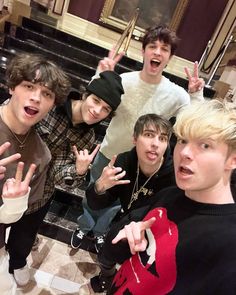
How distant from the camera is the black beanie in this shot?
5.43 ft

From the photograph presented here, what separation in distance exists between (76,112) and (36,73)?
425 mm

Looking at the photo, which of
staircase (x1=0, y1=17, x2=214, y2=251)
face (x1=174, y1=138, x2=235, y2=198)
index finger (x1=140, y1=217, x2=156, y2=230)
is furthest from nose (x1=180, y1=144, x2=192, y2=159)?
staircase (x1=0, y1=17, x2=214, y2=251)

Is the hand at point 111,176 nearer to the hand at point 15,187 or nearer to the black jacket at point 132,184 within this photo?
the black jacket at point 132,184

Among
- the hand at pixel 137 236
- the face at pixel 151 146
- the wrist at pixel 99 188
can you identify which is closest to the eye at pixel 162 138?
the face at pixel 151 146

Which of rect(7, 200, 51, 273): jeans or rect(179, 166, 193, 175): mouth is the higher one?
rect(179, 166, 193, 175): mouth

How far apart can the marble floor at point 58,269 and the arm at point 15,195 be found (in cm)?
106

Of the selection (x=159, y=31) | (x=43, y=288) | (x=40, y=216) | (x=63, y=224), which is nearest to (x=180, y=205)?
(x=40, y=216)

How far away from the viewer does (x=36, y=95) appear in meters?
1.31

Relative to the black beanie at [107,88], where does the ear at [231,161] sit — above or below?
above

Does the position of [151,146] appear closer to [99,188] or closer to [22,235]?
[99,188]

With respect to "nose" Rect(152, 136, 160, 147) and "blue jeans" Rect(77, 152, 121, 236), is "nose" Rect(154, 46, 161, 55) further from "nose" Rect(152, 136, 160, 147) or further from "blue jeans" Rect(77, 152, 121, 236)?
"blue jeans" Rect(77, 152, 121, 236)

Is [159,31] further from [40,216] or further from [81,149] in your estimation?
[40,216]

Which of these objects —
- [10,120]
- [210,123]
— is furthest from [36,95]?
[210,123]

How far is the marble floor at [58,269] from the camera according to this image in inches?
80.9
